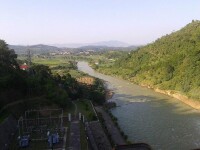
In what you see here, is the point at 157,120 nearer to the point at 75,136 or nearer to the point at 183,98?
the point at 183,98

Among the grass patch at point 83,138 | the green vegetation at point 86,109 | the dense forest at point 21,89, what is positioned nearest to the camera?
the grass patch at point 83,138

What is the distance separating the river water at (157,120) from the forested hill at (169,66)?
367cm

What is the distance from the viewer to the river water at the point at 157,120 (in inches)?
989

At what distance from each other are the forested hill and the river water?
367cm

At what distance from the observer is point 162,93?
156 feet

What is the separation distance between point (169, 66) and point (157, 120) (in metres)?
24.0

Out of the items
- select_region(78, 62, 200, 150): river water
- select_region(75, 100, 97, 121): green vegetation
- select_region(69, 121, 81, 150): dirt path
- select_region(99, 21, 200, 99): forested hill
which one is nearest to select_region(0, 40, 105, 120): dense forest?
select_region(75, 100, 97, 121): green vegetation

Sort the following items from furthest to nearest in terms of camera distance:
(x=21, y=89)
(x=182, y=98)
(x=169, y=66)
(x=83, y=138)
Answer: (x=169, y=66)
(x=182, y=98)
(x=21, y=89)
(x=83, y=138)

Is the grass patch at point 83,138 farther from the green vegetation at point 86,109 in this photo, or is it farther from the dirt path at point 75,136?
the green vegetation at point 86,109

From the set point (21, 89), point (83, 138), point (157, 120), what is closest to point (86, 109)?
point (21, 89)

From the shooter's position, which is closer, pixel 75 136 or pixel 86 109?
pixel 75 136

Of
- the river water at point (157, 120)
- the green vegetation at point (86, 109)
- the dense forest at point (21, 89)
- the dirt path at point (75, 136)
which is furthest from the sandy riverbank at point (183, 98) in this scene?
the dirt path at point (75, 136)

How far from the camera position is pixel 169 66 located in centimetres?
5384

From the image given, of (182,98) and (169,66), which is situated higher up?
(169,66)
